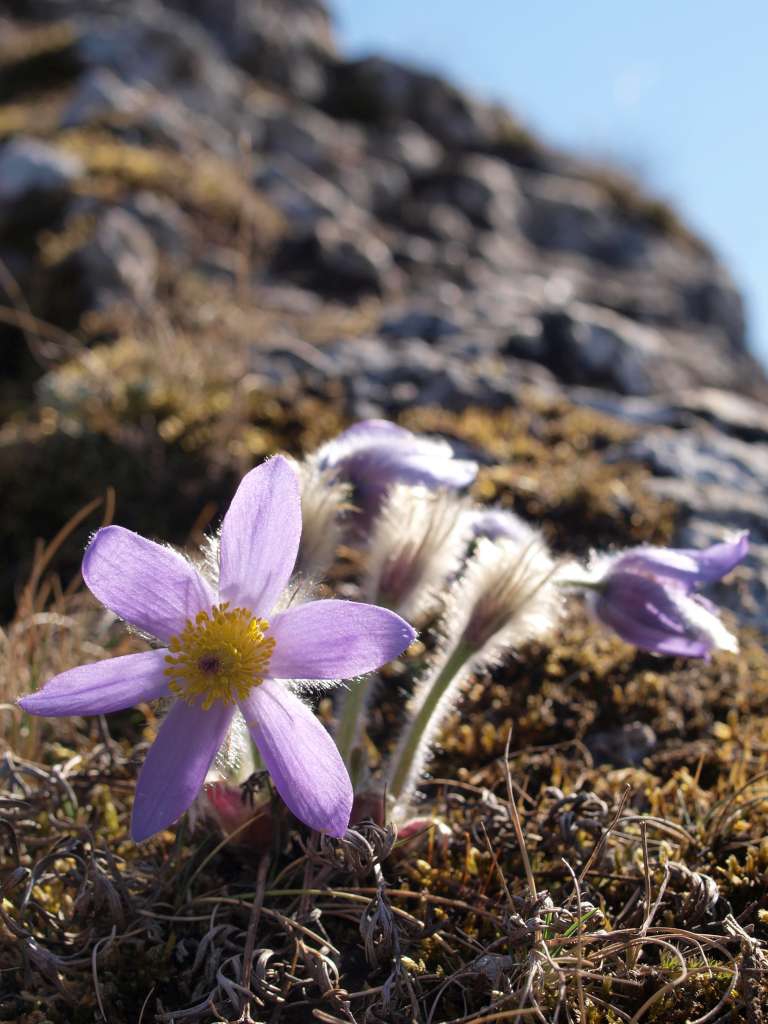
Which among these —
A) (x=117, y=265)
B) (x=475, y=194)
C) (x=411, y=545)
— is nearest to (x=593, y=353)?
(x=117, y=265)

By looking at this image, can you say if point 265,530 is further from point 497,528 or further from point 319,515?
point 497,528

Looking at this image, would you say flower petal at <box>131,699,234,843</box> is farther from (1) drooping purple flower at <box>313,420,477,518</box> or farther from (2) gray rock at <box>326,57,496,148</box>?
(2) gray rock at <box>326,57,496,148</box>

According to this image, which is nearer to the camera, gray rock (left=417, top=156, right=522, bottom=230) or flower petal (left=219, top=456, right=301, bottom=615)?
flower petal (left=219, top=456, right=301, bottom=615)

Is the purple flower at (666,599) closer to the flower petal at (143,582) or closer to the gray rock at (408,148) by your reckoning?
the flower petal at (143,582)

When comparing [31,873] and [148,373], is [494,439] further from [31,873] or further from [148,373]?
[31,873]

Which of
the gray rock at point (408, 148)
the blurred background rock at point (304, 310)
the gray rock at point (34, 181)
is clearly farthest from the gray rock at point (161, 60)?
the gray rock at point (34, 181)

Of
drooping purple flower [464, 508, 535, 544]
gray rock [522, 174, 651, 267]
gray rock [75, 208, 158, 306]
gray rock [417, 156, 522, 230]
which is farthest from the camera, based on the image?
gray rock [522, 174, 651, 267]

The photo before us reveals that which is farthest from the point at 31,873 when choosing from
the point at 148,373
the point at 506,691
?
the point at 148,373

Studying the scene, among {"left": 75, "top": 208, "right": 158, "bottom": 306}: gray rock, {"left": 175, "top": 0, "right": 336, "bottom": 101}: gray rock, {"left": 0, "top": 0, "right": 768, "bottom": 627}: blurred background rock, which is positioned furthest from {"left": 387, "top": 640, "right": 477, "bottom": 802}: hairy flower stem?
{"left": 175, "top": 0, "right": 336, "bottom": 101}: gray rock
